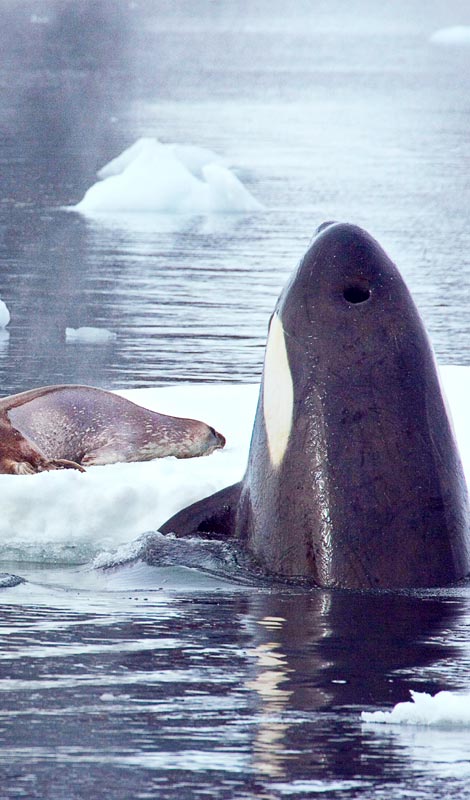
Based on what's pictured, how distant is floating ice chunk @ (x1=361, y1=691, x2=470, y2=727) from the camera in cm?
525

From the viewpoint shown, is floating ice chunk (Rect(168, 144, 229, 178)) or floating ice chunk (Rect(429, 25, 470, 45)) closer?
floating ice chunk (Rect(168, 144, 229, 178))

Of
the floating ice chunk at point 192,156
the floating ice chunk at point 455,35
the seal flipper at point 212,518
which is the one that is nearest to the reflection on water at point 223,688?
the seal flipper at point 212,518

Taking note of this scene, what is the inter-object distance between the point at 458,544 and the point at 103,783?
285 centimetres

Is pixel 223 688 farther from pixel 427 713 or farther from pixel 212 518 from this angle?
pixel 212 518

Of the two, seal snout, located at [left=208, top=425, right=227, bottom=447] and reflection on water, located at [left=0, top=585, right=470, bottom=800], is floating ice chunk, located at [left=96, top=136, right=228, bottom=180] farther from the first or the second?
reflection on water, located at [left=0, top=585, right=470, bottom=800]

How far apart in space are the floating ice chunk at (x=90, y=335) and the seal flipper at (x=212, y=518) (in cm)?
1195

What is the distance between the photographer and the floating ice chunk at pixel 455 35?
18094cm

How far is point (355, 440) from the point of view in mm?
7184

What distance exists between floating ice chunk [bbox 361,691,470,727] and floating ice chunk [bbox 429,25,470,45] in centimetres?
17832

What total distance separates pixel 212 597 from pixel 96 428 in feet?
17.7

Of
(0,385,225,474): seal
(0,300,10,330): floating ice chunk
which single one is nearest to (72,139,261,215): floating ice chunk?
(0,300,10,330): floating ice chunk

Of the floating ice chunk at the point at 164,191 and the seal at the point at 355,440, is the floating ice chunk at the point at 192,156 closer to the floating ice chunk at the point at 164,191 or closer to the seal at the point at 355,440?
the floating ice chunk at the point at 164,191

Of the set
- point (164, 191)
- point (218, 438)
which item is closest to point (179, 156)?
point (164, 191)

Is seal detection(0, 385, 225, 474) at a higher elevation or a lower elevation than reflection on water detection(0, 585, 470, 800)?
higher
